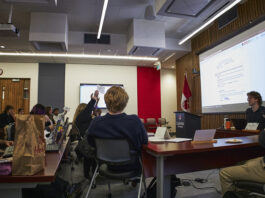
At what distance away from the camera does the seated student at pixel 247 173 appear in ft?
4.85

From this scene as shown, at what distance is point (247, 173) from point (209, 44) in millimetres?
4402

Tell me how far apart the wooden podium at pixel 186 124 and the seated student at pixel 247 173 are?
1777 mm

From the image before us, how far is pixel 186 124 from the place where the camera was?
345cm

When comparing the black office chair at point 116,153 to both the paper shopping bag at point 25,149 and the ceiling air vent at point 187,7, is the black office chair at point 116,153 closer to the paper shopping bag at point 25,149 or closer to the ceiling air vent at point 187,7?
the paper shopping bag at point 25,149

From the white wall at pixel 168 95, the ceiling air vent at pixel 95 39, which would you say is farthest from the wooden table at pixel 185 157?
the white wall at pixel 168 95

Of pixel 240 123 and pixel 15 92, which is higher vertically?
pixel 15 92

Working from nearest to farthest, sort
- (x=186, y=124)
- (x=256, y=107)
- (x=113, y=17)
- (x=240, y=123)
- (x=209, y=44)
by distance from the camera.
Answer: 1. (x=240, y=123)
2. (x=256, y=107)
3. (x=186, y=124)
4. (x=113, y=17)
5. (x=209, y=44)

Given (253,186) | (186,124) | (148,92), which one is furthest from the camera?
(148,92)

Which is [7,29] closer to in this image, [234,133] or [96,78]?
[96,78]

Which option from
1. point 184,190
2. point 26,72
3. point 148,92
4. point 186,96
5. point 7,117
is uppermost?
point 26,72

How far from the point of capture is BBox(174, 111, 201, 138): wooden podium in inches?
136

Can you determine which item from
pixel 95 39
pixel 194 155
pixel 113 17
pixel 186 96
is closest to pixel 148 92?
pixel 186 96

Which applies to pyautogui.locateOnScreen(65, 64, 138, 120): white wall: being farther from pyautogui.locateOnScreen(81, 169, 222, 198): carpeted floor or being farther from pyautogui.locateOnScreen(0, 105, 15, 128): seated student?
pyautogui.locateOnScreen(81, 169, 222, 198): carpeted floor

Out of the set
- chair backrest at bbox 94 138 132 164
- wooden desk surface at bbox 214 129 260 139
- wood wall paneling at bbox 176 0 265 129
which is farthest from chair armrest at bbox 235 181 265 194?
wood wall paneling at bbox 176 0 265 129
